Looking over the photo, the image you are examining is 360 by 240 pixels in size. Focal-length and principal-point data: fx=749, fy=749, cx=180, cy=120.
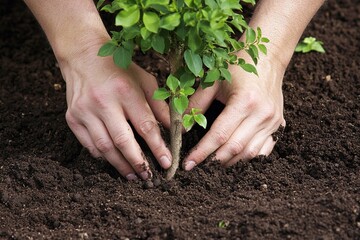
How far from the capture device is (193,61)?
228cm

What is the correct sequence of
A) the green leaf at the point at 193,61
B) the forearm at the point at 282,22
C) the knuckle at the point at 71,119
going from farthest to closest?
the forearm at the point at 282,22 < the knuckle at the point at 71,119 < the green leaf at the point at 193,61

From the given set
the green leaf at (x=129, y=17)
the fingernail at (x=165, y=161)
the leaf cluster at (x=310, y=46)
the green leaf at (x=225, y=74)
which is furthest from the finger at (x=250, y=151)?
the leaf cluster at (x=310, y=46)

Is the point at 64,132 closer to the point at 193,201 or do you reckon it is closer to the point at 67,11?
the point at 67,11

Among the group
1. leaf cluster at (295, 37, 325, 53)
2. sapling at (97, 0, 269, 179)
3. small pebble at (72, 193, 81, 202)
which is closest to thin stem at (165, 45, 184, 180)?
sapling at (97, 0, 269, 179)

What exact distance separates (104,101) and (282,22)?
0.81 meters

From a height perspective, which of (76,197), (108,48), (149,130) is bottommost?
(76,197)

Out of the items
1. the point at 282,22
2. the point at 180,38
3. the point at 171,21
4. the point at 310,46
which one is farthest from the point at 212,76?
the point at 310,46

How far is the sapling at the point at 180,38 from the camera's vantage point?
216cm

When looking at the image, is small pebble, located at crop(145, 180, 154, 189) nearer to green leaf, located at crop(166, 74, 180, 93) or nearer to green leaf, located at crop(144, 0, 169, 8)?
green leaf, located at crop(166, 74, 180, 93)

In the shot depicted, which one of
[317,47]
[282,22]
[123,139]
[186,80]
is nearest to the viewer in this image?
[186,80]

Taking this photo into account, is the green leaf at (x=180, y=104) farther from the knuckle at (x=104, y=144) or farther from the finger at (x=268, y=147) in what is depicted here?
the finger at (x=268, y=147)

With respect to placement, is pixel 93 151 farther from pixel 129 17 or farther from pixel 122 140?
pixel 129 17

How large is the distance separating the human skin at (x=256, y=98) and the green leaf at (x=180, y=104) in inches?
10.4

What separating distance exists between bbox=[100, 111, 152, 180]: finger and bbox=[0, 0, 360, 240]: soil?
0.08 meters
